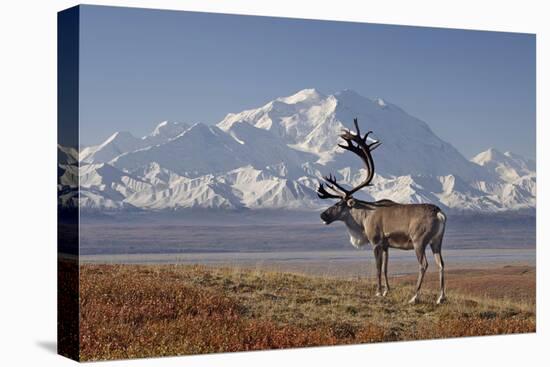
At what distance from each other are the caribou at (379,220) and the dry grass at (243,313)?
1.23 ft

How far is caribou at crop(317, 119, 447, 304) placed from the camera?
57.8ft

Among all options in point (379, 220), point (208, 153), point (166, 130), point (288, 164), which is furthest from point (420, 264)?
point (166, 130)

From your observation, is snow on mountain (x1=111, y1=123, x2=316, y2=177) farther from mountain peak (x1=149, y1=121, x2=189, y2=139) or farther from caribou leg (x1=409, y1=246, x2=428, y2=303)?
caribou leg (x1=409, y1=246, x2=428, y2=303)

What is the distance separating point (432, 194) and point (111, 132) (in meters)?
4.89

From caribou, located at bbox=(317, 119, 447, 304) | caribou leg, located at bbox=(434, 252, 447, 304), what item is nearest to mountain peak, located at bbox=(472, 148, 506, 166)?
caribou, located at bbox=(317, 119, 447, 304)

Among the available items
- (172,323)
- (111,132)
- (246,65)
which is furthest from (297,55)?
(172,323)

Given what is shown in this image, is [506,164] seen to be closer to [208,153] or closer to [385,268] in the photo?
[385,268]

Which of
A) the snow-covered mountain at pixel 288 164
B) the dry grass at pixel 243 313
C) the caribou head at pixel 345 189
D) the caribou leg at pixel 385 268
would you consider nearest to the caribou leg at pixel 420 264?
the dry grass at pixel 243 313

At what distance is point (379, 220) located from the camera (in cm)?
1780

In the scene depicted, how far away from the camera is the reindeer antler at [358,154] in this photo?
17.6 meters

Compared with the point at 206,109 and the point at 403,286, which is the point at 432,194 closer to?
the point at 403,286

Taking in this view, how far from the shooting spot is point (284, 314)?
16672 millimetres

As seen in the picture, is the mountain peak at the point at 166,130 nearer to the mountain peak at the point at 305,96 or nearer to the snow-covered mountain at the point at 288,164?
the snow-covered mountain at the point at 288,164

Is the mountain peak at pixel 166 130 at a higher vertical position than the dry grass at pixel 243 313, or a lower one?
higher
